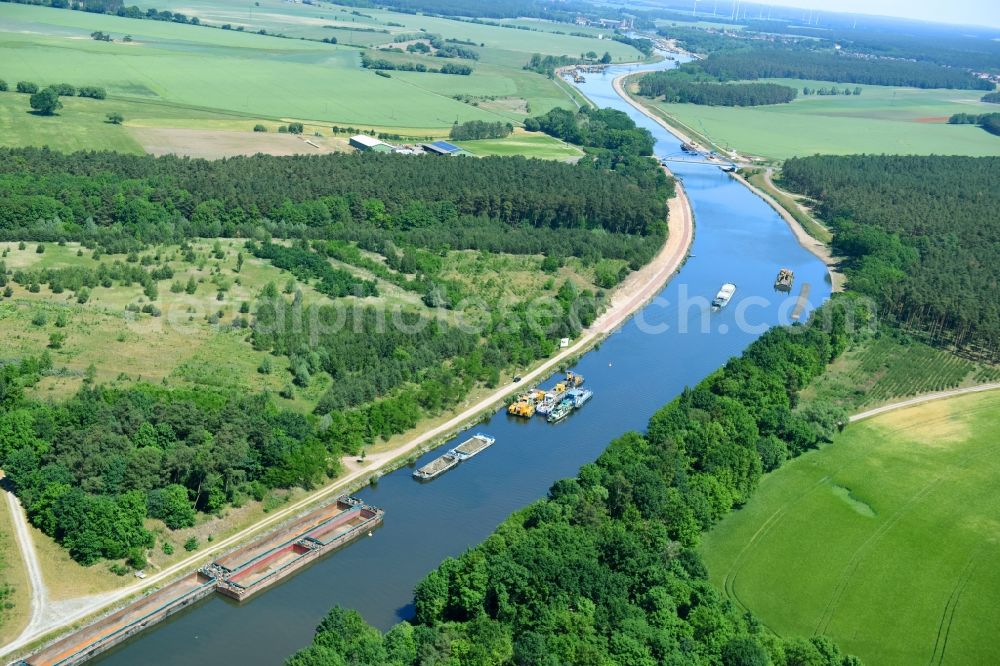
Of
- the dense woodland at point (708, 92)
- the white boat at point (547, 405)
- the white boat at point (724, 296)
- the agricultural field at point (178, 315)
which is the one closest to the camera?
A: the agricultural field at point (178, 315)

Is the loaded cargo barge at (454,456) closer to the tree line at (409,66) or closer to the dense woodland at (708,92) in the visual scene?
the tree line at (409,66)

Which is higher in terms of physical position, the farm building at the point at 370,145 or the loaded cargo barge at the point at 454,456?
the farm building at the point at 370,145

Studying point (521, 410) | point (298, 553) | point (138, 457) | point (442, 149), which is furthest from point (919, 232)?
point (138, 457)

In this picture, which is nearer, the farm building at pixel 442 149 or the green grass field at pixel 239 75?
the farm building at pixel 442 149

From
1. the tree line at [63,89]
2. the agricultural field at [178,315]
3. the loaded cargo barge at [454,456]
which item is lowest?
the loaded cargo barge at [454,456]

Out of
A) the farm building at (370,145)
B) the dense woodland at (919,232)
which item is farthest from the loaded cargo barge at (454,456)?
the farm building at (370,145)

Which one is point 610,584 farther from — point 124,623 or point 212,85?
point 212,85

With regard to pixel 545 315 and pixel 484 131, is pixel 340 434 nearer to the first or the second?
pixel 545 315
